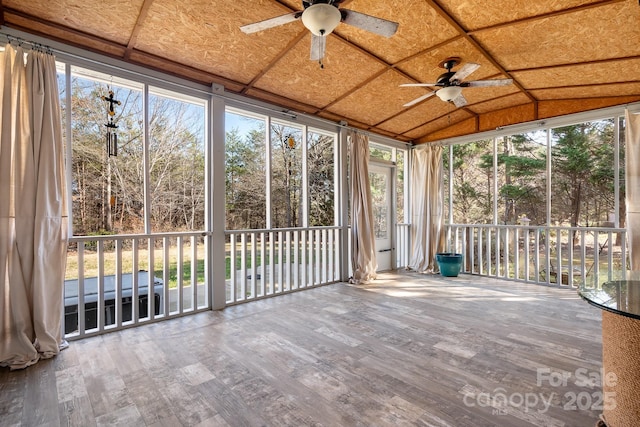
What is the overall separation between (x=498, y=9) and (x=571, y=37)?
912 mm

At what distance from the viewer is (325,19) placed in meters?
1.90

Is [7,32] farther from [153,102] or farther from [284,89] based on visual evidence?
[284,89]

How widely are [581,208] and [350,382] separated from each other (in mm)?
5345

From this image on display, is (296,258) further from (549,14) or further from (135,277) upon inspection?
(549,14)

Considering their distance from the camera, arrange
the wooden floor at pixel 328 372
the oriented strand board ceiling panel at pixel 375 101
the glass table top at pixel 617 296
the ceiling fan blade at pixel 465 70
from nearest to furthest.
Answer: the glass table top at pixel 617 296 → the wooden floor at pixel 328 372 → the ceiling fan blade at pixel 465 70 → the oriented strand board ceiling panel at pixel 375 101

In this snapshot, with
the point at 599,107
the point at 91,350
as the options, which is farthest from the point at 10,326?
the point at 599,107

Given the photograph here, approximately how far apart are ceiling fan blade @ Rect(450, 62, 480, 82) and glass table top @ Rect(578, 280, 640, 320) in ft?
6.83

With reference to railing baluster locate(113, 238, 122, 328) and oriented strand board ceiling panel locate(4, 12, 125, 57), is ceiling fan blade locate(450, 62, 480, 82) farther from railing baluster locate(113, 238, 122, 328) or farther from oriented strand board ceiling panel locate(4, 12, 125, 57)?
railing baluster locate(113, 238, 122, 328)

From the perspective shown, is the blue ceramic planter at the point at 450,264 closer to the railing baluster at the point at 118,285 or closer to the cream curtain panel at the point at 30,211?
the railing baluster at the point at 118,285

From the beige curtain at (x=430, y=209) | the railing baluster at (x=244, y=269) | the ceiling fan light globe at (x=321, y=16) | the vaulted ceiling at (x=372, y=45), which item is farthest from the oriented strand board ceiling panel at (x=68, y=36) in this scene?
the beige curtain at (x=430, y=209)

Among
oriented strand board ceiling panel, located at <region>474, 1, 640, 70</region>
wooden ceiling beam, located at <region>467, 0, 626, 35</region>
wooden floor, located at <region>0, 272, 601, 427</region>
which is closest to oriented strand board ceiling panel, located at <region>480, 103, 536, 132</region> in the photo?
oriented strand board ceiling panel, located at <region>474, 1, 640, 70</region>

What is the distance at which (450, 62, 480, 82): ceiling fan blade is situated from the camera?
2.79 metres

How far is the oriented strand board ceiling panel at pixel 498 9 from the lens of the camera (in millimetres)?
2344

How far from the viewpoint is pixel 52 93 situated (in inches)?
97.0
